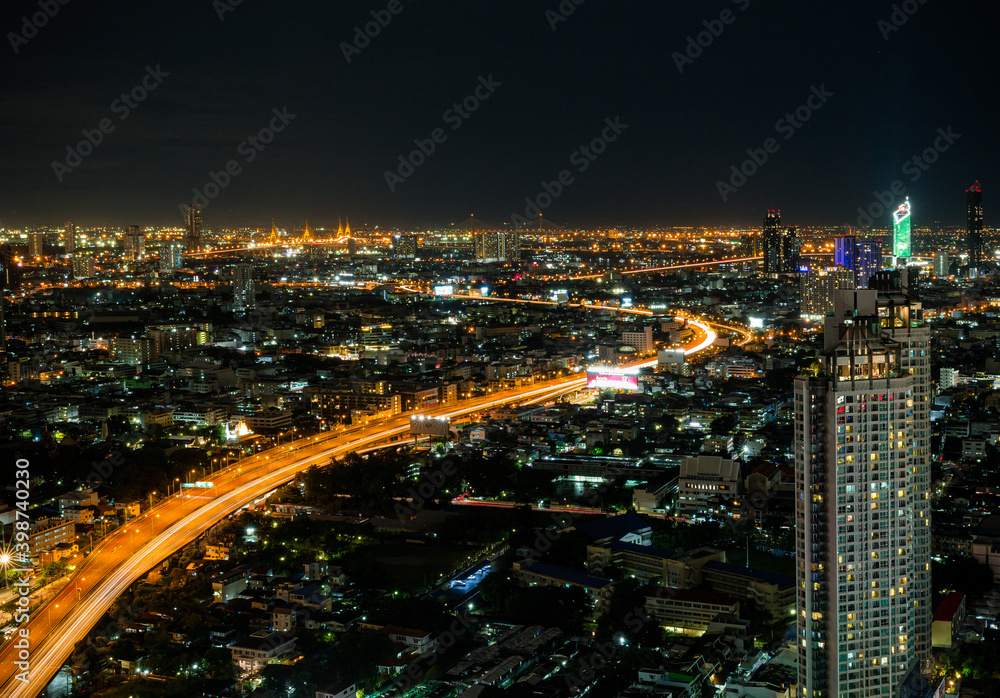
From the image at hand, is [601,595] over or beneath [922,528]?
beneath

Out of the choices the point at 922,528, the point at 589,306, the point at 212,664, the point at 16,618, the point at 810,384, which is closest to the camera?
the point at 810,384

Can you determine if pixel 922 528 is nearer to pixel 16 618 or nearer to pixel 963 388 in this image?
pixel 16 618

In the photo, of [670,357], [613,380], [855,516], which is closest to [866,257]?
[670,357]

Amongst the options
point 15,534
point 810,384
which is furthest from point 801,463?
point 15,534

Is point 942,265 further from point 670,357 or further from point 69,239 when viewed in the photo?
point 69,239

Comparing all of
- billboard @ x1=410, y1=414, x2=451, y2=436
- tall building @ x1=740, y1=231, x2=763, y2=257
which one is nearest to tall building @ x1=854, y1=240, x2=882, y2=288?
billboard @ x1=410, y1=414, x2=451, y2=436
